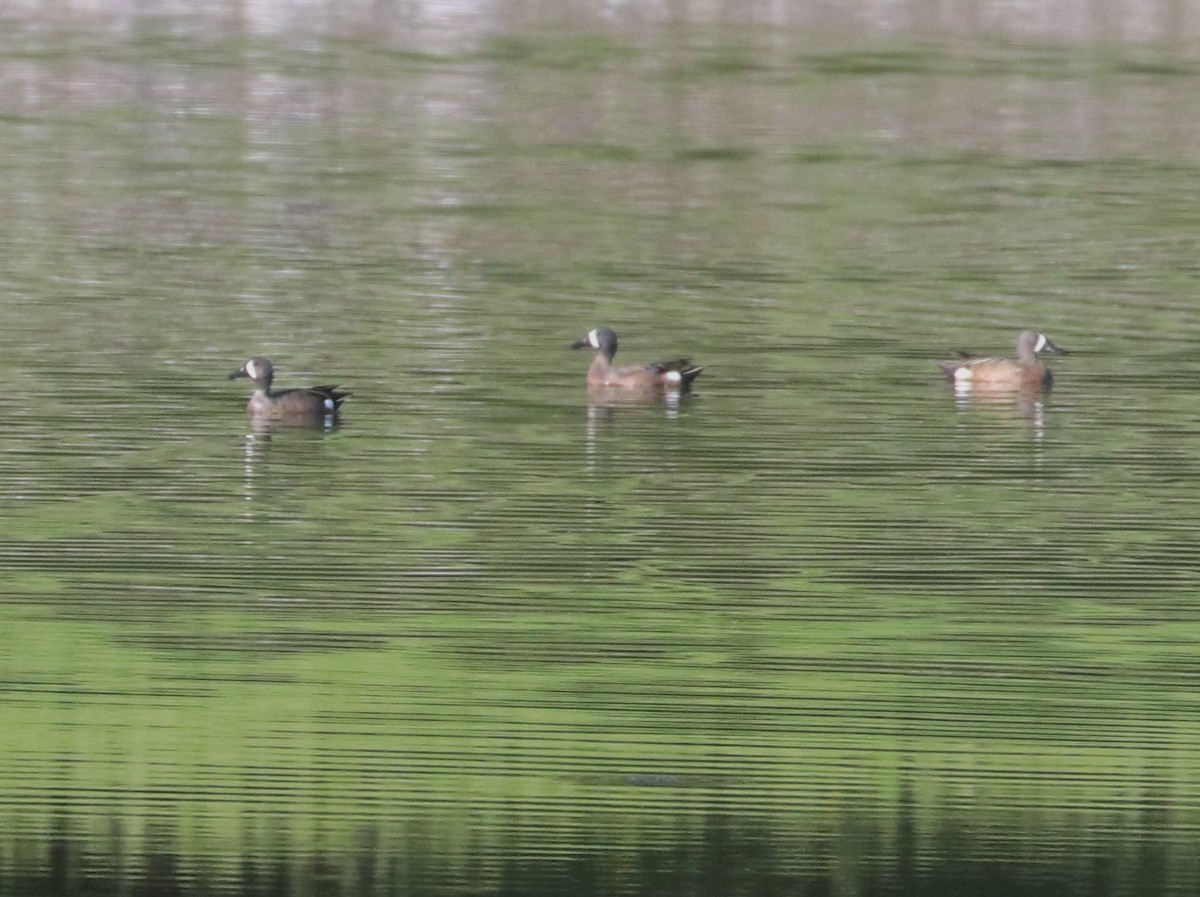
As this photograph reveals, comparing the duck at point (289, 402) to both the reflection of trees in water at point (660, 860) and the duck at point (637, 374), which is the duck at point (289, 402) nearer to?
the duck at point (637, 374)

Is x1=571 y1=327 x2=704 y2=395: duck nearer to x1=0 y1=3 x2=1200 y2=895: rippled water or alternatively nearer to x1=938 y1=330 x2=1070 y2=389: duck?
x1=0 y1=3 x2=1200 y2=895: rippled water

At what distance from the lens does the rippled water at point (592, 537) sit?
8.28m

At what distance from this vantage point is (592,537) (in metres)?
12.2

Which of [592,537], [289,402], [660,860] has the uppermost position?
[289,402]

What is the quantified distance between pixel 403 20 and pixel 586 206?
2638 centimetres

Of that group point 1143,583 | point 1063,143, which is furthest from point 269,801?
point 1063,143

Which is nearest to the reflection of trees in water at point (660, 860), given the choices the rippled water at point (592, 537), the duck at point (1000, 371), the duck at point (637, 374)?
the rippled water at point (592, 537)

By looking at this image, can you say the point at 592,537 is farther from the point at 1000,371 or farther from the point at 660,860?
the point at 1000,371

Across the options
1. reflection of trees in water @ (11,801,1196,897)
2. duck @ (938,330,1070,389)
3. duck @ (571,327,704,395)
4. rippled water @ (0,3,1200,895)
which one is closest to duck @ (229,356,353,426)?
rippled water @ (0,3,1200,895)

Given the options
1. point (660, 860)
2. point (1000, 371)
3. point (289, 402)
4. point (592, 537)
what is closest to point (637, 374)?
point (1000, 371)

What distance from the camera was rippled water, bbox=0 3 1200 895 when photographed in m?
8.28

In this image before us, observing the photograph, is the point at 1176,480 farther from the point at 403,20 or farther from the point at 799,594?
the point at 403,20

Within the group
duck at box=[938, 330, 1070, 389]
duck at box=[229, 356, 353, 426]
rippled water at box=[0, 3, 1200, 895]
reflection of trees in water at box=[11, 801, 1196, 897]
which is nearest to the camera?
reflection of trees in water at box=[11, 801, 1196, 897]

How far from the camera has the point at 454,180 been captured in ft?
86.7
